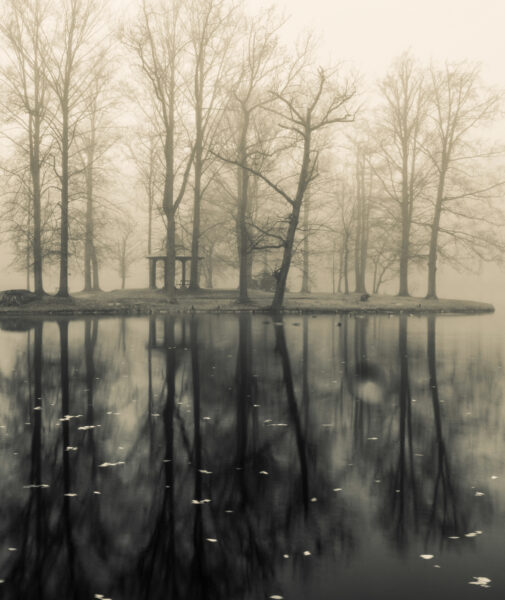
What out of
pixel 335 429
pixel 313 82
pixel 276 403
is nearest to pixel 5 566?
pixel 335 429

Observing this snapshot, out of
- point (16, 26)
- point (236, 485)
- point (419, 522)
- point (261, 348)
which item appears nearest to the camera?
point (419, 522)

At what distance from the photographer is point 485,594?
4.16m

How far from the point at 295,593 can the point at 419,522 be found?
1.57m

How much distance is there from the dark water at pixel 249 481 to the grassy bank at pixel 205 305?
18.0m

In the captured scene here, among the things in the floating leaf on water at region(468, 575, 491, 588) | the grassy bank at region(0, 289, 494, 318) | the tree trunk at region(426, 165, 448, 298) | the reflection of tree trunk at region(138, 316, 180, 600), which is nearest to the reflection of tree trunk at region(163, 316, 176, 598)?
the reflection of tree trunk at region(138, 316, 180, 600)

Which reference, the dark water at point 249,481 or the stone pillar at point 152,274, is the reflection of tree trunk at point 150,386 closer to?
the dark water at point 249,481

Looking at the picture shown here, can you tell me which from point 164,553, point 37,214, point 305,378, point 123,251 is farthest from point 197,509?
point 123,251

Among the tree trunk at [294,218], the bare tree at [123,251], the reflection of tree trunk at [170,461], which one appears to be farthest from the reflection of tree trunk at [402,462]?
the bare tree at [123,251]

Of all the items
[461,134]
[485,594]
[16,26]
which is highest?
[16,26]

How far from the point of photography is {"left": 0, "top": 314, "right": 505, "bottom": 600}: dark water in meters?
4.44

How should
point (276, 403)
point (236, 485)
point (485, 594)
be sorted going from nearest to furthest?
point (485, 594), point (236, 485), point (276, 403)

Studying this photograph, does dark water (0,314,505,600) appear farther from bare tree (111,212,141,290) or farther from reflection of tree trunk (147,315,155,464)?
bare tree (111,212,141,290)

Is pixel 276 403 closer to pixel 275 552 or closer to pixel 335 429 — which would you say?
pixel 335 429

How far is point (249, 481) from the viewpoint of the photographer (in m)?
6.39
